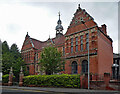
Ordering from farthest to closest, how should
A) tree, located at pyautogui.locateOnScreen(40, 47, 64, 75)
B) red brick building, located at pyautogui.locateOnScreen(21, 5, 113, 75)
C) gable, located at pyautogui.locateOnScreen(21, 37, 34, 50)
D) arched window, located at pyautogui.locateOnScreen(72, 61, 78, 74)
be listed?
1. gable, located at pyautogui.locateOnScreen(21, 37, 34, 50)
2. arched window, located at pyautogui.locateOnScreen(72, 61, 78, 74)
3. red brick building, located at pyautogui.locateOnScreen(21, 5, 113, 75)
4. tree, located at pyautogui.locateOnScreen(40, 47, 64, 75)

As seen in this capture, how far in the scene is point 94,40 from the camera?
84.0ft

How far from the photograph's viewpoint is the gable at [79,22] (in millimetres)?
27234

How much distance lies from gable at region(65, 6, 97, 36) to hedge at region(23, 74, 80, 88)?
10.9m

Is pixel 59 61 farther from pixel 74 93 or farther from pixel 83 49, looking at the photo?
pixel 74 93

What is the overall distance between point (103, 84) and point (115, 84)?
1508 millimetres

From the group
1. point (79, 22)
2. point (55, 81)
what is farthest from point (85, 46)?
point (55, 81)

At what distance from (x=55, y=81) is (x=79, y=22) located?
13.1 m

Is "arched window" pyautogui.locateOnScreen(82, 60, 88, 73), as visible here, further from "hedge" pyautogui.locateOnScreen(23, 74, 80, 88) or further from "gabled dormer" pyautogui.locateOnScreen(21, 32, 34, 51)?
"gabled dormer" pyautogui.locateOnScreen(21, 32, 34, 51)

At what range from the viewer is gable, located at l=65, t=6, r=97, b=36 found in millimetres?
27234

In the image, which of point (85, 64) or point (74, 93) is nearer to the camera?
point (74, 93)

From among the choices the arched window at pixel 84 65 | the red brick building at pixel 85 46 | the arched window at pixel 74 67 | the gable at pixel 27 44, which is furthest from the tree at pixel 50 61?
the gable at pixel 27 44

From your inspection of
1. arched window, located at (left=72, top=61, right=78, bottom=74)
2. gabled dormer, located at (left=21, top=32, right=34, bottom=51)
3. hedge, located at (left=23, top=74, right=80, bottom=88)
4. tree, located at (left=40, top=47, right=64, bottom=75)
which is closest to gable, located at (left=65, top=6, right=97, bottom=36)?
arched window, located at (left=72, top=61, right=78, bottom=74)

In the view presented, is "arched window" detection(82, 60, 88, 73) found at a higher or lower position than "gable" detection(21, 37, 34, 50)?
lower

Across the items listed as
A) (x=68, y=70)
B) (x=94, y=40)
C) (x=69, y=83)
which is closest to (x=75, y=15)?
(x=94, y=40)
